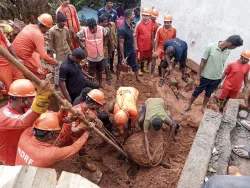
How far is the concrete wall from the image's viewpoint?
7652mm

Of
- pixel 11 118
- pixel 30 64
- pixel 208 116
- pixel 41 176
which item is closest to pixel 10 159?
pixel 11 118

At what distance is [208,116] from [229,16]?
487 cm

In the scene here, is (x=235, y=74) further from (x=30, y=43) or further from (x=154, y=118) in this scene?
(x=30, y=43)

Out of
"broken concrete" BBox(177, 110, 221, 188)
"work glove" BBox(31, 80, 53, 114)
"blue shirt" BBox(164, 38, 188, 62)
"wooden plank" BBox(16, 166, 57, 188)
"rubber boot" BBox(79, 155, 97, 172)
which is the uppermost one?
"wooden plank" BBox(16, 166, 57, 188)

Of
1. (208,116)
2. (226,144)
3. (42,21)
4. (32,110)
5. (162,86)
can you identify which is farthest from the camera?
(162,86)

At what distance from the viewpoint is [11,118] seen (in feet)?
10.2

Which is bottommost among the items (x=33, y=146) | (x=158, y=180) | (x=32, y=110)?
(x=158, y=180)

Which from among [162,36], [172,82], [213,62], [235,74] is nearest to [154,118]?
[213,62]

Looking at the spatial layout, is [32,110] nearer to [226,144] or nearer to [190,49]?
[226,144]

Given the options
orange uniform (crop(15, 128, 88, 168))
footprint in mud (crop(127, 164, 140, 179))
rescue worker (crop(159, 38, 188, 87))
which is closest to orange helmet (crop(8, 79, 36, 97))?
orange uniform (crop(15, 128, 88, 168))

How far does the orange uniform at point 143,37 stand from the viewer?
677cm

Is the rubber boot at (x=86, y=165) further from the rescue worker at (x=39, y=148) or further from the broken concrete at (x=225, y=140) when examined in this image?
the broken concrete at (x=225, y=140)

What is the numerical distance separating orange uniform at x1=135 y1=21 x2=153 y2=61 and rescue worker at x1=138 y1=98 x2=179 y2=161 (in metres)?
2.39

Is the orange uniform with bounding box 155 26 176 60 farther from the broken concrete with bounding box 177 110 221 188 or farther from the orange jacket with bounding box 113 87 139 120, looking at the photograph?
the broken concrete with bounding box 177 110 221 188
